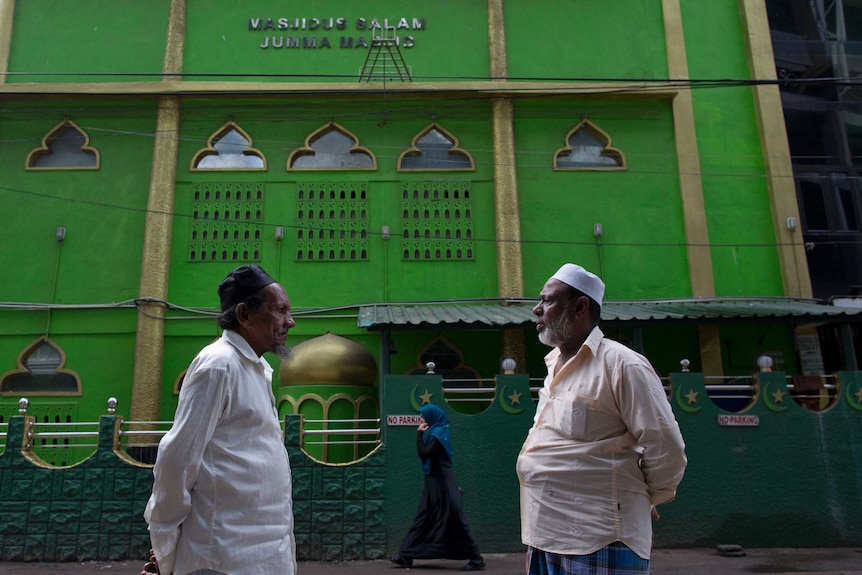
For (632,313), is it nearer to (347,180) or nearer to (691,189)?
(691,189)

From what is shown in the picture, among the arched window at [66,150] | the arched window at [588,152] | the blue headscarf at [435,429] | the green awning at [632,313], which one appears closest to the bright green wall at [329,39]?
the arched window at [588,152]

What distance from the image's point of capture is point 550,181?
1195 centimetres

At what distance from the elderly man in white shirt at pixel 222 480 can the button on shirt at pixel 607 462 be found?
37.8 inches

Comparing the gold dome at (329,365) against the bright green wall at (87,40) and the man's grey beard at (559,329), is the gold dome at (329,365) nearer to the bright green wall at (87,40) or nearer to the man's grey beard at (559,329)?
the bright green wall at (87,40)

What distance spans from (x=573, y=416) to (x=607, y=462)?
0.66 feet

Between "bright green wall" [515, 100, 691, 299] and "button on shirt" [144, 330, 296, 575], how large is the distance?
9.40 meters

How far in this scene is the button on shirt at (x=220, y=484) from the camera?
203cm

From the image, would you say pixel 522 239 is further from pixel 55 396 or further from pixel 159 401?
pixel 55 396

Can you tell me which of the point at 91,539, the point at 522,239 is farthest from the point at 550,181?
the point at 91,539

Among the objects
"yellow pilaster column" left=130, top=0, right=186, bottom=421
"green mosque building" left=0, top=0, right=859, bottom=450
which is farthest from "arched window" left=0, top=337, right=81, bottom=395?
"yellow pilaster column" left=130, top=0, right=186, bottom=421

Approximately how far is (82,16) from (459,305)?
8.96 metres

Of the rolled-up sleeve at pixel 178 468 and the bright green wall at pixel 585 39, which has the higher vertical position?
the bright green wall at pixel 585 39

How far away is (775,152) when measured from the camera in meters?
12.0

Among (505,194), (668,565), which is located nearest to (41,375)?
(505,194)
